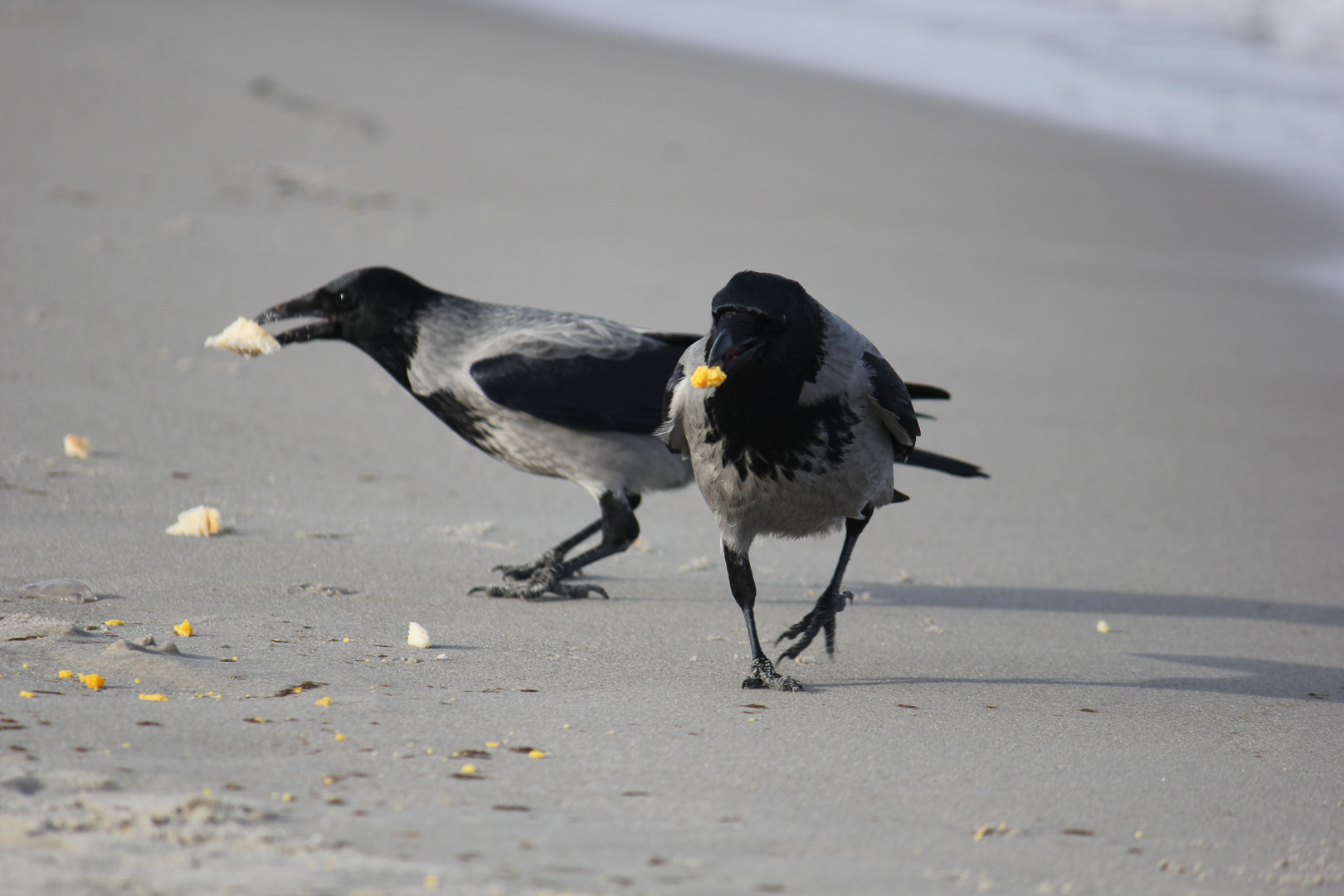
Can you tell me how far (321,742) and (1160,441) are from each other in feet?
16.0

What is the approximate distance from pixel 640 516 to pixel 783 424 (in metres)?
2.21

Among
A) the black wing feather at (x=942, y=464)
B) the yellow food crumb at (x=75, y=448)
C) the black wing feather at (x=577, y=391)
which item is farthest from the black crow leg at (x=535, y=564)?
the yellow food crumb at (x=75, y=448)

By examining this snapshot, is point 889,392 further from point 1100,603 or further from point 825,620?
point 1100,603

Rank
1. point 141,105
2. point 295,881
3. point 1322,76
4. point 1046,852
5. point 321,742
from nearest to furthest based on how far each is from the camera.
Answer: point 295,881 → point 1046,852 → point 321,742 → point 141,105 → point 1322,76

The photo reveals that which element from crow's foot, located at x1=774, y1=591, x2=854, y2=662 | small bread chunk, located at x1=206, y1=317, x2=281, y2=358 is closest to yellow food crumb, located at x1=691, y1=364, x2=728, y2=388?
crow's foot, located at x1=774, y1=591, x2=854, y2=662

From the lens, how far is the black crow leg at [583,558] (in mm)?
4410

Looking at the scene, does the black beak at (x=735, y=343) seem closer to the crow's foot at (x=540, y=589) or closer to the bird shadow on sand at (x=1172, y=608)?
the crow's foot at (x=540, y=589)

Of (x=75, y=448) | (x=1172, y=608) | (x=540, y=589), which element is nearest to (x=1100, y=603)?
(x=1172, y=608)

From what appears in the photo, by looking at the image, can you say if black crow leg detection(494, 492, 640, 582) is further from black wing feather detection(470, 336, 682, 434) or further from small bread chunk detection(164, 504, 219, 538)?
small bread chunk detection(164, 504, 219, 538)

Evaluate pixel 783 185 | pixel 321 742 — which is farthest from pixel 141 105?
pixel 321 742

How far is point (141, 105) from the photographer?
938 cm

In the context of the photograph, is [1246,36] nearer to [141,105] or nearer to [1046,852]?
[141,105]

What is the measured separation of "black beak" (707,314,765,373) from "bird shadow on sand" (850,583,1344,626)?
1.67 m

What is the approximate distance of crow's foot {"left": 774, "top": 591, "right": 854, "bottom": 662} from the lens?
3.77m
